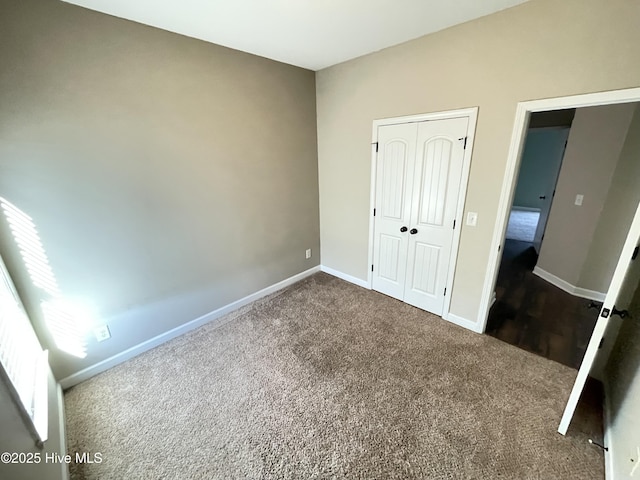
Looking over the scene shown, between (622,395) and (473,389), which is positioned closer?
(622,395)

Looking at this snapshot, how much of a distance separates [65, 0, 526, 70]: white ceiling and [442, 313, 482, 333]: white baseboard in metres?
2.65

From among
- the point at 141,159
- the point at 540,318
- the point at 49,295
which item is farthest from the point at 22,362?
the point at 540,318

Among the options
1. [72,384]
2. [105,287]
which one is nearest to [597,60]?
[105,287]

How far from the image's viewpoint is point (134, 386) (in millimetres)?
2031

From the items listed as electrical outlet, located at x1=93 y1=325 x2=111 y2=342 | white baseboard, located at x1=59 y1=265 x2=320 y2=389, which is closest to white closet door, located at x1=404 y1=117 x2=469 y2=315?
white baseboard, located at x1=59 y1=265 x2=320 y2=389

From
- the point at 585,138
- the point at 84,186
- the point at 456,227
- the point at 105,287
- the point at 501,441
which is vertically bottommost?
the point at 501,441

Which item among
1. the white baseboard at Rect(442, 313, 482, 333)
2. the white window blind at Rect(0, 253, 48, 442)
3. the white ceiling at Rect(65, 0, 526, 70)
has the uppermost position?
the white ceiling at Rect(65, 0, 526, 70)

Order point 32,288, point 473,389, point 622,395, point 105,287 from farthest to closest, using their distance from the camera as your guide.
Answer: point 105,287
point 473,389
point 32,288
point 622,395

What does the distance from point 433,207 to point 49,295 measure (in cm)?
334

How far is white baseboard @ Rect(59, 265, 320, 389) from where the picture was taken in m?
2.08

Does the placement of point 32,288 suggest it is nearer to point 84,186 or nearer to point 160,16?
point 84,186

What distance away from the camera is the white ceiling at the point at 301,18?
5.78 ft

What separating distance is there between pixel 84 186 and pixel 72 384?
5.20ft

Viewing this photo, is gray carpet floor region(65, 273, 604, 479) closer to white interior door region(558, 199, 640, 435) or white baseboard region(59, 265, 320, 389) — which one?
white baseboard region(59, 265, 320, 389)
